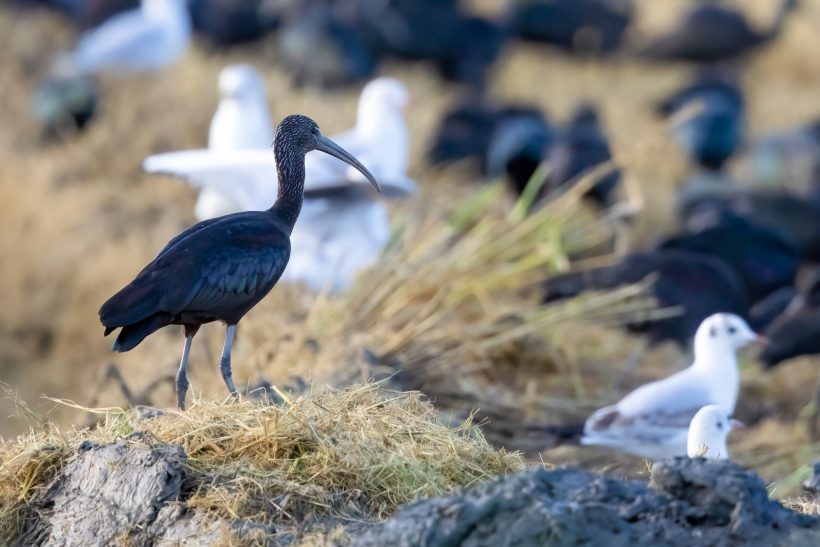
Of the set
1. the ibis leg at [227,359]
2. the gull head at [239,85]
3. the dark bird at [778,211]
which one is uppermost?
the ibis leg at [227,359]

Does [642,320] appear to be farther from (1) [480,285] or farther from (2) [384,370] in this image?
(2) [384,370]

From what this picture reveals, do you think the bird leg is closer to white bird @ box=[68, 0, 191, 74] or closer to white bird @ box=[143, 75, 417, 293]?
white bird @ box=[143, 75, 417, 293]

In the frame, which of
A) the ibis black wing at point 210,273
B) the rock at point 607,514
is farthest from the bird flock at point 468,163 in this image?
the rock at point 607,514

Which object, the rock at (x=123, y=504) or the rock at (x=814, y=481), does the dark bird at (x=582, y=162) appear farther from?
the rock at (x=123, y=504)

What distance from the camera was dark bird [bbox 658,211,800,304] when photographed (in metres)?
12.5

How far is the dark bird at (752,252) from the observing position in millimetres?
12461

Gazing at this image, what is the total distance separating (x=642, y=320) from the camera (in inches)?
396

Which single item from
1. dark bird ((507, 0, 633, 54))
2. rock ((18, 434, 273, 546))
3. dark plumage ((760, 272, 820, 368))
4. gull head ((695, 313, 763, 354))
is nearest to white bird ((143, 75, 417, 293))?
gull head ((695, 313, 763, 354))

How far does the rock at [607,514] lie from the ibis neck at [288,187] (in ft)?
7.12

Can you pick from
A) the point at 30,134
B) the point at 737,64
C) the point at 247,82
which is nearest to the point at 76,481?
the point at 247,82

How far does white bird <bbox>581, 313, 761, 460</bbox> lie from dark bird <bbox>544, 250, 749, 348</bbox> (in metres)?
2.34

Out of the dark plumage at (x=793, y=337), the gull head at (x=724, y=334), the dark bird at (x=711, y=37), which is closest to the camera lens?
the gull head at (x=724, y=334)

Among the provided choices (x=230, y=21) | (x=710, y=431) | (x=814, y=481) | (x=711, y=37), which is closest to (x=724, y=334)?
(x=710, y=431)

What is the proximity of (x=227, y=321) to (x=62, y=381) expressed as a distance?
6377mm
